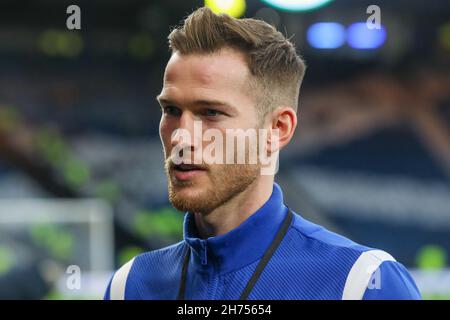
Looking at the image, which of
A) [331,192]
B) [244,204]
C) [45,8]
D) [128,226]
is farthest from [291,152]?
[244,204]

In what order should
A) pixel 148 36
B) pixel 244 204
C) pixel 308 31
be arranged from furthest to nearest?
pixel 148 36 < pixel 308 31 < pixel 244 204

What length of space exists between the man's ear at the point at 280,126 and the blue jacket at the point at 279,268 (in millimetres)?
Answer: 131

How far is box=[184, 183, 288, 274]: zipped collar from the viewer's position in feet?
6.25

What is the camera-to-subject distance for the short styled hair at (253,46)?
194 cm

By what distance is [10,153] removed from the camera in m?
8.83

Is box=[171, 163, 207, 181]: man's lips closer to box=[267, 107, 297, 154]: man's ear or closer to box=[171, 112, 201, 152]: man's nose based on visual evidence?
box=[171, 112, 201, 152]: man's nose

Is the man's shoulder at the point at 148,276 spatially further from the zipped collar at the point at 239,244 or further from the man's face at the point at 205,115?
the man's face at the point at 205,115

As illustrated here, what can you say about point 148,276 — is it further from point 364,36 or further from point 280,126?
point 364,36

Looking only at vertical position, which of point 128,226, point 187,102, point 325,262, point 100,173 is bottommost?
point 128,226

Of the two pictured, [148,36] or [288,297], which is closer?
[288,297]

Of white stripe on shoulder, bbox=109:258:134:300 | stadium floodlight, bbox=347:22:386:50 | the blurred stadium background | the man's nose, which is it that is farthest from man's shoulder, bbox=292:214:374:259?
the blurred stadium background

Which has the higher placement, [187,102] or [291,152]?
[187,102]
